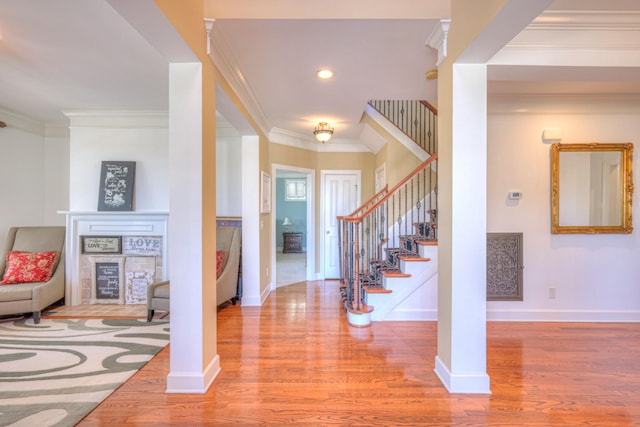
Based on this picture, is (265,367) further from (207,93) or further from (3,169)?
(3,169)

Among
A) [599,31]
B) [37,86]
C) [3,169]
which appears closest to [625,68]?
[599,31]

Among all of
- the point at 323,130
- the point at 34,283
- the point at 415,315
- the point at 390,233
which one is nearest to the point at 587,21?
the point at 323,130

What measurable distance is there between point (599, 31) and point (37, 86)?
17.1ft

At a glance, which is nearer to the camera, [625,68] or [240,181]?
[625,68]

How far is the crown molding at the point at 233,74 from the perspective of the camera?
239 cm

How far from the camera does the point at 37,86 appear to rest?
3400 millimetres

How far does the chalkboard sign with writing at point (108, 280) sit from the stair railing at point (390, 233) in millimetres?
3198

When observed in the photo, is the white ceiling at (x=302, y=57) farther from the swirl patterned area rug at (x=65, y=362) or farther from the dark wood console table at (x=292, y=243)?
the dark wood console table at (x=292, y=243)

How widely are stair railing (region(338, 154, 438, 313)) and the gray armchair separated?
11.8 ft

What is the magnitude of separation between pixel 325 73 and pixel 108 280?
13.3 feet

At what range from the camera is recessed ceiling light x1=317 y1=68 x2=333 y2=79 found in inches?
115

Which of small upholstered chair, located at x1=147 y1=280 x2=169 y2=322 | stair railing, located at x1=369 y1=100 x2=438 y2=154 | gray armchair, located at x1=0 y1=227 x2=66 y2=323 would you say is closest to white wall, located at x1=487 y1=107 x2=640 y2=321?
stair railing, located at x1=369 y1=100 x2=438 y2=154

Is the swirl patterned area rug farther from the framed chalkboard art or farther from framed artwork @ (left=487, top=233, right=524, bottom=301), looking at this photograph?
framed artwork @ (left=487, top=233, right=524, bottom=301)

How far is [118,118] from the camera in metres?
4.34
